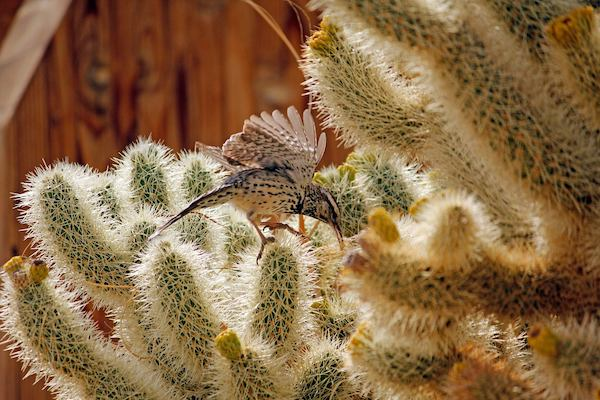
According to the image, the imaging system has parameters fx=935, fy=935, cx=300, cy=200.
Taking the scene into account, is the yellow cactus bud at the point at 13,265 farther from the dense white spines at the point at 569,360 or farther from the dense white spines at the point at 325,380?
the dense white spines at the point at 569,360

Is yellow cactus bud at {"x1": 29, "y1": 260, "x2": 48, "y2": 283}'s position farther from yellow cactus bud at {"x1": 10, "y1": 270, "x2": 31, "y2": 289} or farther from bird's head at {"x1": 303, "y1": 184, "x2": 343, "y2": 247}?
bird's head at {"x1": 303, "y1": 184, "x2": 343, "y2": 247}

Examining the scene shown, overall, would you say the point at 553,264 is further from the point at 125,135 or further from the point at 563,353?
the point at 125,135

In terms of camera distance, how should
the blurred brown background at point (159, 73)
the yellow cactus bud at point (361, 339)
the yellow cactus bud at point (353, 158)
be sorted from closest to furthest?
the yellow cactus bud at point (361, 339)
the yellow cactus bud at point (353, 158)
the blurred brown background at point (159, 73)

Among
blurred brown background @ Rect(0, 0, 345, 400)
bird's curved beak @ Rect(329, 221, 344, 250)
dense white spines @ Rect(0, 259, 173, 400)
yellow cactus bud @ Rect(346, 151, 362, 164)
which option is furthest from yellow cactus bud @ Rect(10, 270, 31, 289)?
blurred brown background @ Rect(0, 0, 345, 400)

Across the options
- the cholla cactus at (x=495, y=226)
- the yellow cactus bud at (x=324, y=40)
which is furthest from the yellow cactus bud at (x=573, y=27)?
the yellow cactus bud at (x=324, y=40)

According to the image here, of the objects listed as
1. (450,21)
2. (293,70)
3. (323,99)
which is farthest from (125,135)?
(450,21)
